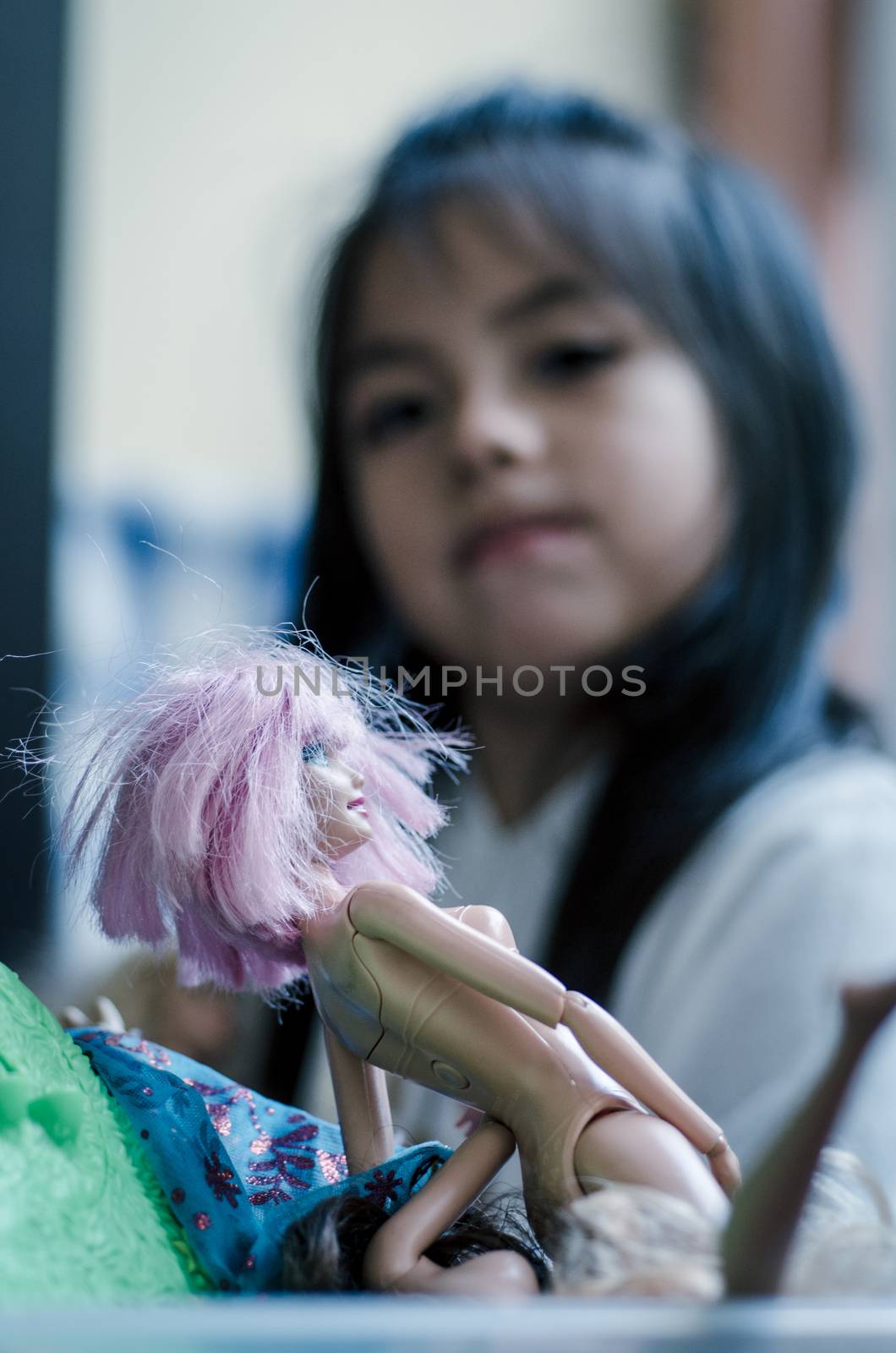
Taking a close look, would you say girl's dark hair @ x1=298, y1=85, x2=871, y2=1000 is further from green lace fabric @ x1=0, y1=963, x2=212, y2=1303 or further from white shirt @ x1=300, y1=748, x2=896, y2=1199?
green lace fabric @ x1=0, y1=963, x2=212, y2=1303

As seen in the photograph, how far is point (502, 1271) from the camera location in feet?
0.78

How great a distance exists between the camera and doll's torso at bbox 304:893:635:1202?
275 mm

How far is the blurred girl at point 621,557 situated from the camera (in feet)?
2.00

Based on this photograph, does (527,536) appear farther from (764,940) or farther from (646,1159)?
(646,1159)

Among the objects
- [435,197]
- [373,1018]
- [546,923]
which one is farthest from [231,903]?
[435,197]

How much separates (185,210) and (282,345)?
20 centimetres

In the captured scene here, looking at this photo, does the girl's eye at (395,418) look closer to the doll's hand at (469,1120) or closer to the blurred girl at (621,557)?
the blurred girl at (621,557)

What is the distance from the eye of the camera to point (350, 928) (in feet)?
0.95

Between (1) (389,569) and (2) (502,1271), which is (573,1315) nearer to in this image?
(2) (502,1271)

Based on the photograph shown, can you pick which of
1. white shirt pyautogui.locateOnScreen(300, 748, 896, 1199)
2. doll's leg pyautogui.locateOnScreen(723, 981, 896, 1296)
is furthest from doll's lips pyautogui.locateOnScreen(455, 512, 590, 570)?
doll's leg pyautogui.locateOnScreen(723, 981, 896, 1296)

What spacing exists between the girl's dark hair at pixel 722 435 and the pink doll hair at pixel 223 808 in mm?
300

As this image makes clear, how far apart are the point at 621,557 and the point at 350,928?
415 mm

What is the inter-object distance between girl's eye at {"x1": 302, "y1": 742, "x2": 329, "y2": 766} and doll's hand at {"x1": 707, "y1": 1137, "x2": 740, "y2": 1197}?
0.13 metres

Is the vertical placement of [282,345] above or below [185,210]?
below
